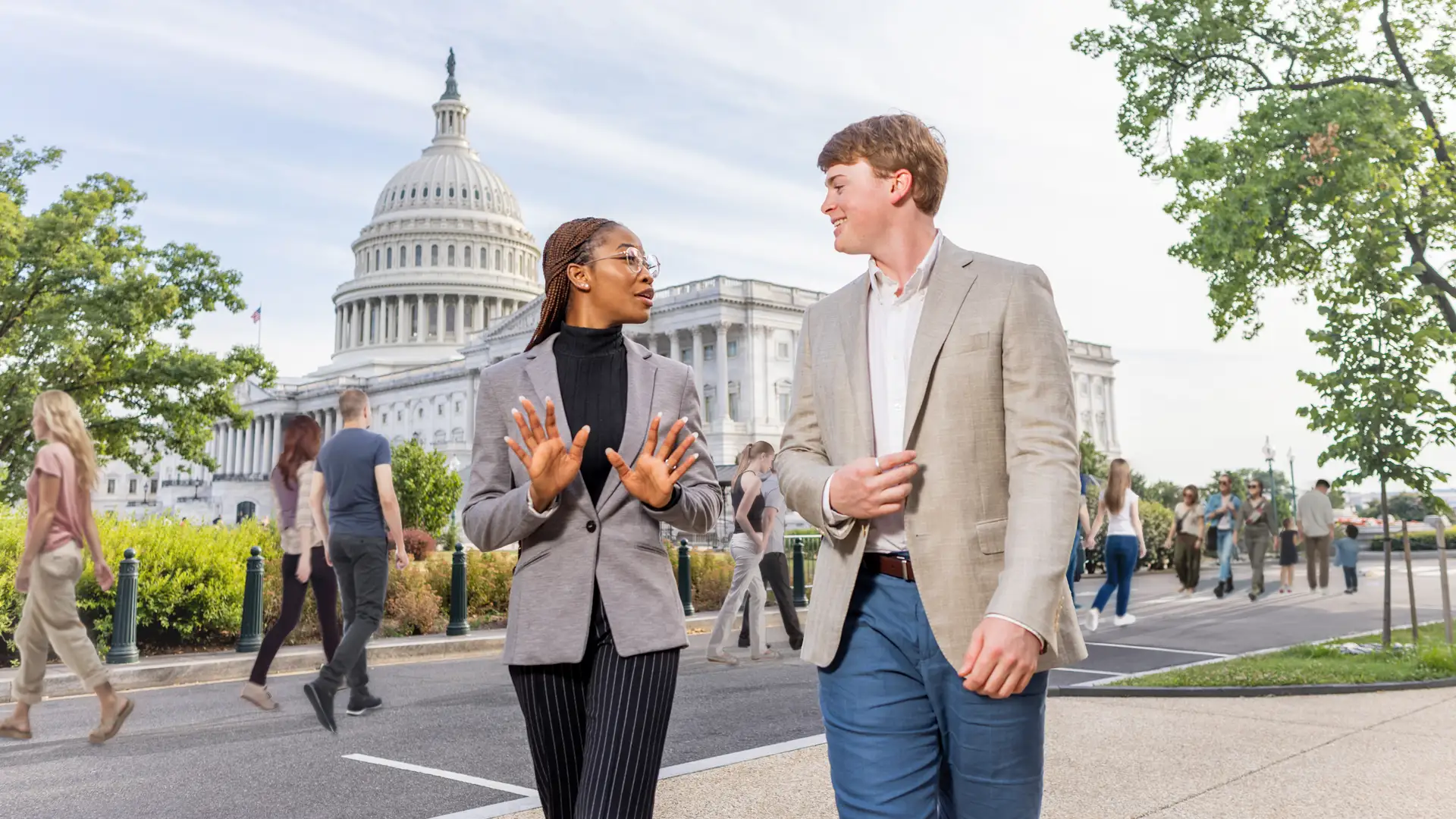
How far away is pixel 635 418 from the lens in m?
3.23

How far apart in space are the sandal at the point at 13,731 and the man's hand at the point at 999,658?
7.48 meters

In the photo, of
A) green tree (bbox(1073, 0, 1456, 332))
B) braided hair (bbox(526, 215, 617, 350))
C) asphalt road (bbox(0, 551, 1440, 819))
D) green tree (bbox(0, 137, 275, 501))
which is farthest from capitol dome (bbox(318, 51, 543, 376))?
braided hair (bbox(526, 215, 617, 350))

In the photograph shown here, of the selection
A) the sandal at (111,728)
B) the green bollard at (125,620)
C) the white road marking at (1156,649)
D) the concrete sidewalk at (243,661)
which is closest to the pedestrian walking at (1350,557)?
the white road marking at (1156,649)

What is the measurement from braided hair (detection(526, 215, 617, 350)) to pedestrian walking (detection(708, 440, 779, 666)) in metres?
8.00

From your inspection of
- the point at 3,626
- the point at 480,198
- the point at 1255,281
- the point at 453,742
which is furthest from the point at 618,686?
the point at 480,198

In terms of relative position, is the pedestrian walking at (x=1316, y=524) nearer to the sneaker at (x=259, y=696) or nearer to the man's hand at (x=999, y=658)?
the sneaker at (x=259, y=696)

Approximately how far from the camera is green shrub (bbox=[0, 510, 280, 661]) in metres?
12.2

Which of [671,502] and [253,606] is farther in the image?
[253,606]

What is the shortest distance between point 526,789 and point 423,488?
2749 centimetres

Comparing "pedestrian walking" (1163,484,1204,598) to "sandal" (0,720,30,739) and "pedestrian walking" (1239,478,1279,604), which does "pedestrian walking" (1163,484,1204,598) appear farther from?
"sandal" (0,720,30,739)

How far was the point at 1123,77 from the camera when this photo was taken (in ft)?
76.0

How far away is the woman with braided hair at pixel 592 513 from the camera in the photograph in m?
2.98

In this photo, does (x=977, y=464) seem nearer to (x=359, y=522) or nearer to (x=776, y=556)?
(x=359, y=522)

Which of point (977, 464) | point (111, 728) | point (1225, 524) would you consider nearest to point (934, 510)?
point (977, 464)
